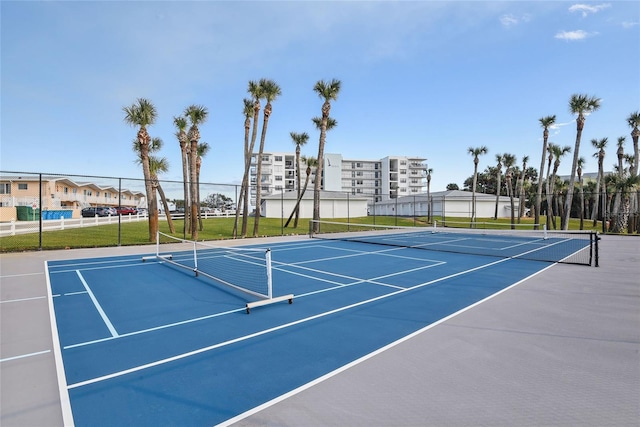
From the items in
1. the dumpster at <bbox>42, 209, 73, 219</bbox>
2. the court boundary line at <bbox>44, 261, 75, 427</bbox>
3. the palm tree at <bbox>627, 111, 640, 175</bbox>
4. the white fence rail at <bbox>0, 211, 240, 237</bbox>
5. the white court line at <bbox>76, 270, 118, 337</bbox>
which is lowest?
the white court line at <bbox>76, 270, 118, 337</bbox>

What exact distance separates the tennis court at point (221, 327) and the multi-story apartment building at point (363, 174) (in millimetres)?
70244

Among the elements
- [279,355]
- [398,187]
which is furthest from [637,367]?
[398,187]

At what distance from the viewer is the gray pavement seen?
2.91 meters

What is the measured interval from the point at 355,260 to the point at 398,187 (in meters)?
76.9

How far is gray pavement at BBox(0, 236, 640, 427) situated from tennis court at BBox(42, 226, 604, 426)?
0.26 meters

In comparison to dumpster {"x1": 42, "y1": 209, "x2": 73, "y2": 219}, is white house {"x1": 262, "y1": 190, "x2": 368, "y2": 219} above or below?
above

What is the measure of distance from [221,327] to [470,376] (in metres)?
3.68

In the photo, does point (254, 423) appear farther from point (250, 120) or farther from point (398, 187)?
point (398, 187)

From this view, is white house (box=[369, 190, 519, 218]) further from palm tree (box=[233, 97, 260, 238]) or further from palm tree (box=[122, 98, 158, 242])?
palm tree (box=[122, 98, 158, 242])

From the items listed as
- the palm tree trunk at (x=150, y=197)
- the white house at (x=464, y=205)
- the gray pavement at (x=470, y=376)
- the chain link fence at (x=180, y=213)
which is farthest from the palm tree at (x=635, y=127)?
the palm tree trunk at (x=150, y=197)

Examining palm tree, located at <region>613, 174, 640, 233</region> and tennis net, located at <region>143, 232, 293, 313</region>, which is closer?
tennis net, located at <region>143, 232, 293, 313</region>

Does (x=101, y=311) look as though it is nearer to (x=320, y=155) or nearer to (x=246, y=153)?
(x=246, y=153)

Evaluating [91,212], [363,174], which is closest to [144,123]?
[91,212]

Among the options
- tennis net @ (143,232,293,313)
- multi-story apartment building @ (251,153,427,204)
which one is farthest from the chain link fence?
multi-story apartment building @ (251,153,427,204)
